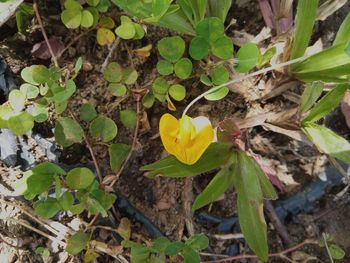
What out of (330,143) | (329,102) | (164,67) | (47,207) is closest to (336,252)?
(330,143)

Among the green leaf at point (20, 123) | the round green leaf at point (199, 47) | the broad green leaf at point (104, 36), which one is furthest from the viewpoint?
the broad green leaf at point (104, 36)

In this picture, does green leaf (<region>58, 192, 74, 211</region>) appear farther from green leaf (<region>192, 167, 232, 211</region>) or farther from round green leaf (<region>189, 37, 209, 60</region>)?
round green leaf (<region>189, 37, 209, 60</region>)

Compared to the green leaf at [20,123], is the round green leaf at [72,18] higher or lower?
higher

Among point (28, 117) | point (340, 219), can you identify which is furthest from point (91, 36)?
point (340, 219)

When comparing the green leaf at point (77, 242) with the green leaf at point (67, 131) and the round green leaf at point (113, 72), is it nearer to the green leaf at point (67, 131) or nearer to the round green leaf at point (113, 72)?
the green leaf at point (67, 131)

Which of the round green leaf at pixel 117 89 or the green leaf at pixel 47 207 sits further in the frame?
the round green leaf at pixel 117 89

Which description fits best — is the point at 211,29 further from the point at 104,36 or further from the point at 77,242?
the point at 77,242

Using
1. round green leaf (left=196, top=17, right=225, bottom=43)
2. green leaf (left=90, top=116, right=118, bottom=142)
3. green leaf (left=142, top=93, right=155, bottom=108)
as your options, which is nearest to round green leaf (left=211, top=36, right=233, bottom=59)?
round green leaf (left=196, top=17, right=225, bottom=43)

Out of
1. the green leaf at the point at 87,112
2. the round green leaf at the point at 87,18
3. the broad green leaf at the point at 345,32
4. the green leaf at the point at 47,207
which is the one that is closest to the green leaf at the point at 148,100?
the green leaf at the point at 87,112
